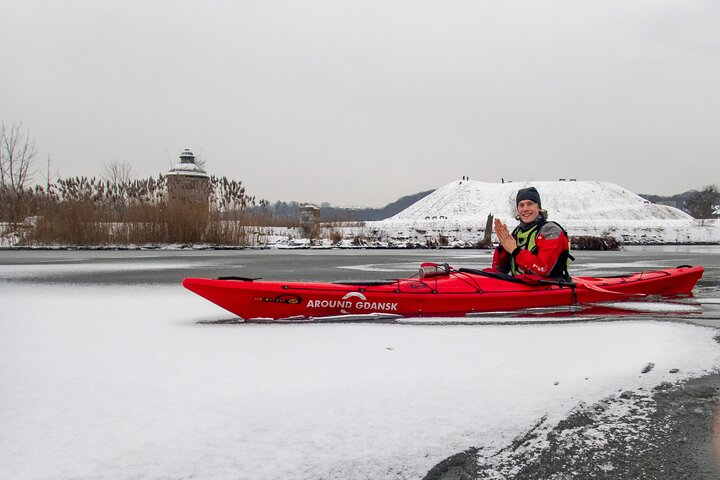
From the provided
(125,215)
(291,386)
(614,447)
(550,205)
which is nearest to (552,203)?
(550,205)

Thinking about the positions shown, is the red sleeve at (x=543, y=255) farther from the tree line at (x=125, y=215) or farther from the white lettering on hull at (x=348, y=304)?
the tree line at (x=125, y=215)

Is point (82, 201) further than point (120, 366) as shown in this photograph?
Yes

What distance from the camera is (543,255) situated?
5777 mm

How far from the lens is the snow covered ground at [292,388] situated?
208 cm

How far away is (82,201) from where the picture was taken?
1827 centimetres

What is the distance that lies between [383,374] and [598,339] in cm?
207

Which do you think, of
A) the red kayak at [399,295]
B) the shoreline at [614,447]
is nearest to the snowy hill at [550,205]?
the red kayak at [399,295]

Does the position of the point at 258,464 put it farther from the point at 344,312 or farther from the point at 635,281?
the point at 635,281

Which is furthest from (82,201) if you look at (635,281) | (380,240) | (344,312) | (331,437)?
(331,437)

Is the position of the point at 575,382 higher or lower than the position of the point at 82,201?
lower

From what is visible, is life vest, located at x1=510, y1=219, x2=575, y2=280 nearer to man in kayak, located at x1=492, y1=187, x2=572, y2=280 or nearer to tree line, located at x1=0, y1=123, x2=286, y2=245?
man in kayak, located at x1=492, y1=187, x2=572, y2=280

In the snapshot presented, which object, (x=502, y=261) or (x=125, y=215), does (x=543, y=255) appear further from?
(x=125, y=215)

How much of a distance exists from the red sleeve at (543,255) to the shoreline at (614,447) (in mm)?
3013

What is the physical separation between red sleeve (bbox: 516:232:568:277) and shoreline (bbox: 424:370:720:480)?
3.01m
